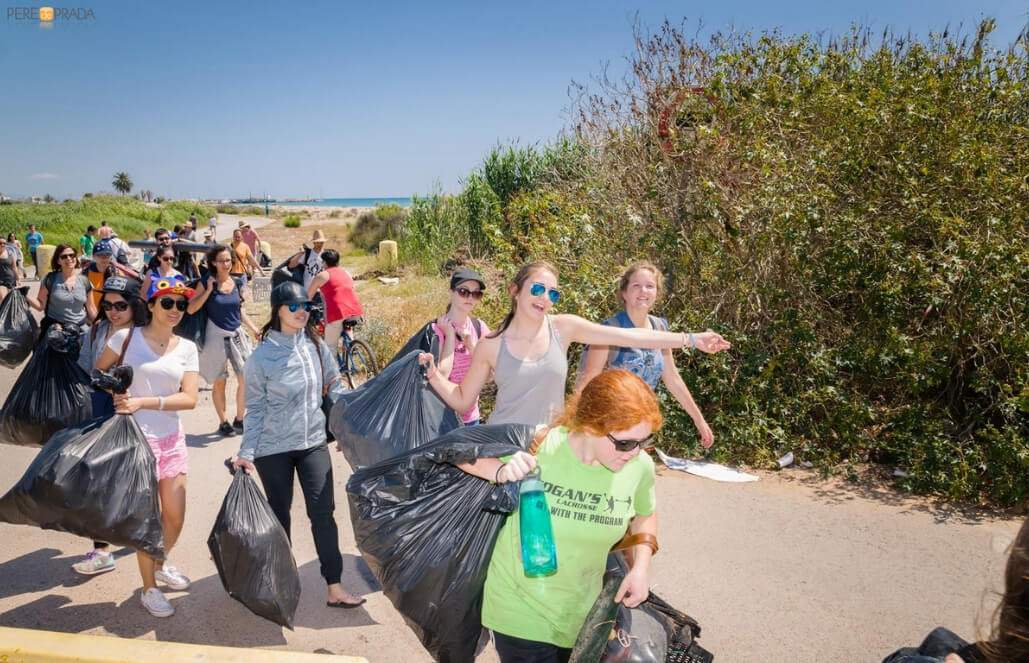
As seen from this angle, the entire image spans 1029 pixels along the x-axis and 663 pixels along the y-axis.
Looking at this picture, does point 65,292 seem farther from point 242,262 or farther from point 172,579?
point 242,262

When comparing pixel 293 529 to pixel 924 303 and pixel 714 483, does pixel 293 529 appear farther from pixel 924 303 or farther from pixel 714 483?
pixel 924 303

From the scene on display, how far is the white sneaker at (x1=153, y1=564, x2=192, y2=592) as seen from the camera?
156 inches

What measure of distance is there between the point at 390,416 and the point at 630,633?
1924 mm

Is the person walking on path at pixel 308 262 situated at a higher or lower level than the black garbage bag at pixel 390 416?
higher

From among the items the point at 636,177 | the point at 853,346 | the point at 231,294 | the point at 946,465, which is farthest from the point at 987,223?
the point at 231,294

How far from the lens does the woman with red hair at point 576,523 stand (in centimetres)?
213

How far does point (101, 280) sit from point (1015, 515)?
9.06 meters

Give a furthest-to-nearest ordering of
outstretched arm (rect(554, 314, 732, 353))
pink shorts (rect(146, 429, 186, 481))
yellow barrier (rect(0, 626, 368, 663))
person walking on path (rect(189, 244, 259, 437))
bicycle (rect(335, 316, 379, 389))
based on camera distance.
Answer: bicycle (rect(335, 316, 379, 389)) < person walking on path (rect(189, 244, 259, 437)) < pink shorts (rect(146, 429, 186, 481)) < outstretched arm (rect(554, 314, 732, 353)) < yellow barrier (rect(0, 626, 368, 663))

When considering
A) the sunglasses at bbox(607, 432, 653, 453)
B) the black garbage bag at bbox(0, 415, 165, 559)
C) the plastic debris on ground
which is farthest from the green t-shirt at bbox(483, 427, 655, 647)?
the plastic debris on ground

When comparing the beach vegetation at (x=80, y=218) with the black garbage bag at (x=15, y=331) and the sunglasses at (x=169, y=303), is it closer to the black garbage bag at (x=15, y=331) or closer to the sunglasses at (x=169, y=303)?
the black garbage bag at (x=15, y=331)

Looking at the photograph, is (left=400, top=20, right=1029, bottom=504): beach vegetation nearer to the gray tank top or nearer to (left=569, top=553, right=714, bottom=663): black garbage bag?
the gray tank top

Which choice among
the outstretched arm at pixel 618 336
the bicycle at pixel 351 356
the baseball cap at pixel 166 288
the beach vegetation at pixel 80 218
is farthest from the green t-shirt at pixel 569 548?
the beach vegetation at pixel 80 218

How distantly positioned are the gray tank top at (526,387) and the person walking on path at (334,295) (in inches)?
172

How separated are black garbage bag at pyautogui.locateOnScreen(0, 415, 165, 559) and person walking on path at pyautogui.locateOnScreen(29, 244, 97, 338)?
379 cm
